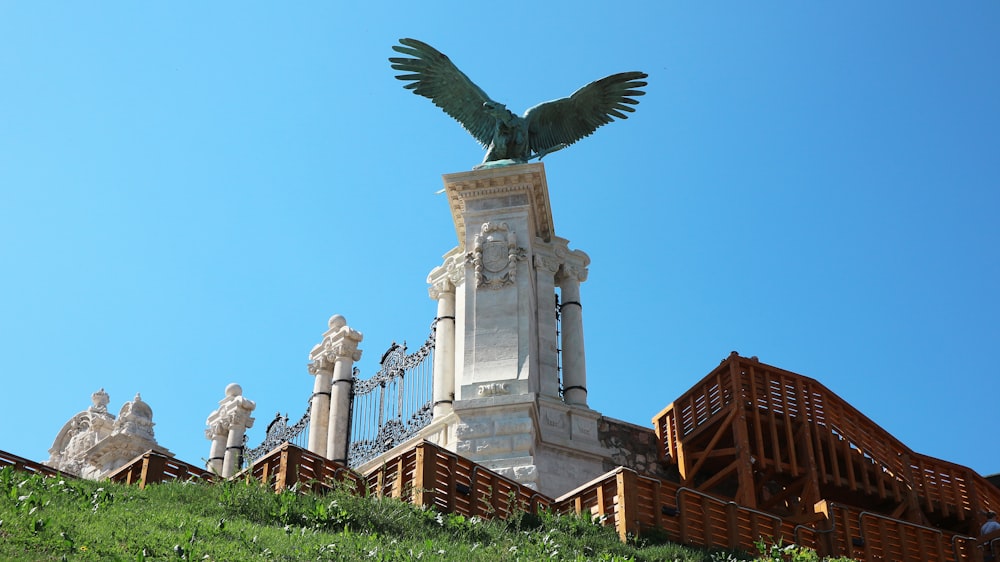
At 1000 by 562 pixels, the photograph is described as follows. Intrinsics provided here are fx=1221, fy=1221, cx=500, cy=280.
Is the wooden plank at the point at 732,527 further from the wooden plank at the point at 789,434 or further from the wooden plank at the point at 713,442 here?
the wooden plank at the point at 789,434

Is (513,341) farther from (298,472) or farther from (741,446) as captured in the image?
(298,472)

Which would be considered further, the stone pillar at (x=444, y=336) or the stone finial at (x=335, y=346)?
the stone finial at (x=335, y=346)

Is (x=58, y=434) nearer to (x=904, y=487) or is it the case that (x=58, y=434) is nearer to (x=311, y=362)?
(x=311, y=362)

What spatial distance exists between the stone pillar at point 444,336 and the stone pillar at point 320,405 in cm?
406

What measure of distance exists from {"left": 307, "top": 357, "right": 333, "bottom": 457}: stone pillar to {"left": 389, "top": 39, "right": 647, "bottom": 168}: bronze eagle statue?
22.3 ft

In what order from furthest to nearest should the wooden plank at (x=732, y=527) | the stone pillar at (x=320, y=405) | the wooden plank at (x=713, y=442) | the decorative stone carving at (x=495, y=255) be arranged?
the stone pillar at (x=320, y=405) → the decorative stone carving at (x=495, y=255) → the wooden plank at (x=713, y=442) → the wooden plank at (x=732, y=527)

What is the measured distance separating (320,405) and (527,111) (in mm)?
8181

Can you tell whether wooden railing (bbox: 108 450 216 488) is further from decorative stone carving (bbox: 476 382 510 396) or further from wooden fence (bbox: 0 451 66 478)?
decorative stone carving (bbox: 476 382 510 396)

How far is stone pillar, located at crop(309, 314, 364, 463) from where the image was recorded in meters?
26.2

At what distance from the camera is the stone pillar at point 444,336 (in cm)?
2331

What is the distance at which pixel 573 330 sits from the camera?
78.3 ft

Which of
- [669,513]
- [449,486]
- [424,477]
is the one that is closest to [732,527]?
[669,513]

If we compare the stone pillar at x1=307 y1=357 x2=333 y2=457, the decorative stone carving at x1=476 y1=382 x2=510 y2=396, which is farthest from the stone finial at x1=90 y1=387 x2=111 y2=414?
the decorative stone carving at x1=476 y1=382 x2=510 y2=396

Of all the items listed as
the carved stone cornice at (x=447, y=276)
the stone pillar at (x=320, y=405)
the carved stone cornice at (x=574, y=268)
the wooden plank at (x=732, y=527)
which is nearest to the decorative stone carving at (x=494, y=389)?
A: the carved stone cornice at (x=447, y=276)
